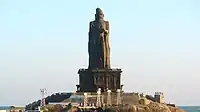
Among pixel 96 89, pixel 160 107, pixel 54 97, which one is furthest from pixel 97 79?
pixel 160 107

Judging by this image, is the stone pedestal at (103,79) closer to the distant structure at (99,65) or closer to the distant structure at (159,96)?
the distant structure at (99,65)

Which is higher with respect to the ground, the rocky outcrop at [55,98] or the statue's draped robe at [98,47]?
the statue's draped robe at [98,47]

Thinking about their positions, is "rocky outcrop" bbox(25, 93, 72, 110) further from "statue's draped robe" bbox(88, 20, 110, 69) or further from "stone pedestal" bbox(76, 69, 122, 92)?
"statue's draped robe" bbox(88, 20, 110, 69)

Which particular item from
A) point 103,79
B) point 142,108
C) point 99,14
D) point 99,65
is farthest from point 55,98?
point 142,108

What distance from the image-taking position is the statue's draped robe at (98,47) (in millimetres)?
83250

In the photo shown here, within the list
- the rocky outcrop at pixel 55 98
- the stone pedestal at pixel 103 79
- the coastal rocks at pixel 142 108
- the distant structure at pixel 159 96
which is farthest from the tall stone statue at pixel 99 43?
the coastal rocks at pixel 142 108

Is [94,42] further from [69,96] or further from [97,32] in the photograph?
[69,96]

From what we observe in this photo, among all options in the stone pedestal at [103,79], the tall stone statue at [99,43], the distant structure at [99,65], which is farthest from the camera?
the tall stone statue at [99,43]

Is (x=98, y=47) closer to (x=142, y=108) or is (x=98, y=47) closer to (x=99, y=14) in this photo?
(x=99, y=14)

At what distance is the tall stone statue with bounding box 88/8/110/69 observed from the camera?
83250mm

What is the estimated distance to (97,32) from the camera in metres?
83.4

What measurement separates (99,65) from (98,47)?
2803 millimetres

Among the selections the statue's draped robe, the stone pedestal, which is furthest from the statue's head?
the stone pedestal

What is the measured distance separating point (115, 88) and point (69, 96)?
768 centimetres
